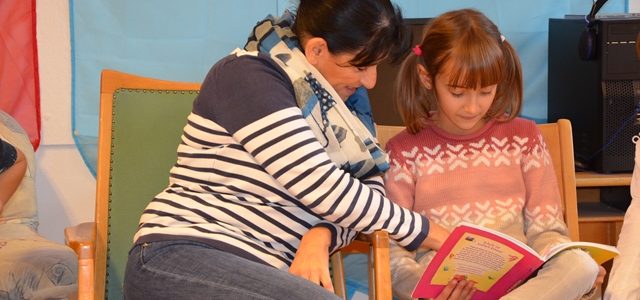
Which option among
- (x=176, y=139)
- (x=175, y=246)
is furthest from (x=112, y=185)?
(x=175, y=246)

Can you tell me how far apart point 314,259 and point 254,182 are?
0.16 m

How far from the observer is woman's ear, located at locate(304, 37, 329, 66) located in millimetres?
1548

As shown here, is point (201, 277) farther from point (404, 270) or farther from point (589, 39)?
point (589, 39)

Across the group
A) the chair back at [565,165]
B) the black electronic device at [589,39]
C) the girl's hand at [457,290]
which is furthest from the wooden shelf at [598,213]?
the girl's hand at [457,290]

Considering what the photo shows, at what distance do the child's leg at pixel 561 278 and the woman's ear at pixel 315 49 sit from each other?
520mm

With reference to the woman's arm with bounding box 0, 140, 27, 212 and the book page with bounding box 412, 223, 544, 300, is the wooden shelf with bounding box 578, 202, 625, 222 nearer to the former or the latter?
the book page with bounding box 412, 223, 544, 300

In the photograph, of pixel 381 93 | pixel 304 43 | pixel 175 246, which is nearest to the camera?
pixel 175 246

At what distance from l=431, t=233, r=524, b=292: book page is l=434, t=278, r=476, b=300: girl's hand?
1cm

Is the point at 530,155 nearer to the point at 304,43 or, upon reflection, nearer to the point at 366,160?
the point at 366,160

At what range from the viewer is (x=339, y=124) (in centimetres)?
161

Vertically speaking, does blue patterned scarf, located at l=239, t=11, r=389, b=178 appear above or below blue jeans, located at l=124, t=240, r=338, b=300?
above

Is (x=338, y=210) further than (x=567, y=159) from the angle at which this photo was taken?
No

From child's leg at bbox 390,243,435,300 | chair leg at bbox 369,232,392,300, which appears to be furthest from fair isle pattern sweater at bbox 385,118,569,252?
chair leg at bbox 369,232,392,300

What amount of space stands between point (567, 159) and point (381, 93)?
0.70 meters
